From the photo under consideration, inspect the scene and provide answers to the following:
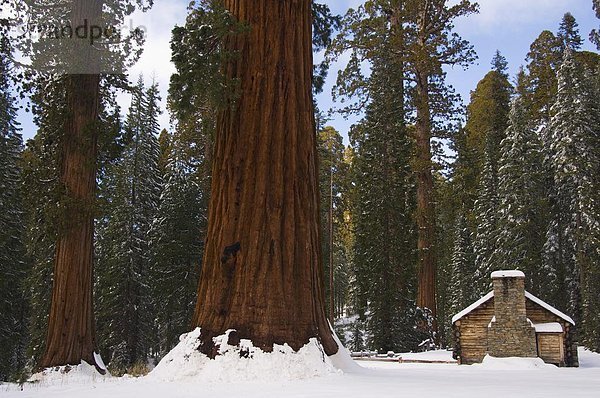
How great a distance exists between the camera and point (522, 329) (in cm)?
2175

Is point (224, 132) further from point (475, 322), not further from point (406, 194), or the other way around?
point (406, 194)

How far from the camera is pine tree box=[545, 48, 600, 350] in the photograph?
29188 millimetres

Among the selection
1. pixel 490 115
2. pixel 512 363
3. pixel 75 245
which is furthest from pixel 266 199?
pixel 490 115

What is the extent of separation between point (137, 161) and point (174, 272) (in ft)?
22.8

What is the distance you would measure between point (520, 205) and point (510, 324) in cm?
1076

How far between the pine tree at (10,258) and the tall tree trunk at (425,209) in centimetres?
1766

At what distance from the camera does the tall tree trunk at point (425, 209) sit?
2333 cm

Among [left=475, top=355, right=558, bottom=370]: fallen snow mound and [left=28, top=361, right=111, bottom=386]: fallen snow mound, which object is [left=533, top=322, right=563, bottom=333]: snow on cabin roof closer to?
[left=475, top=355, right=558, bottom=370]: fallen snow mound

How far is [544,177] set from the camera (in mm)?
34656

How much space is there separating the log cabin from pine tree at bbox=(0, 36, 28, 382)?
20.5 metres

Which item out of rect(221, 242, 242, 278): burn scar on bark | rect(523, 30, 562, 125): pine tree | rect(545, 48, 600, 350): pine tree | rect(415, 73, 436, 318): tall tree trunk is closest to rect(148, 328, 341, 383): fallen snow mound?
rect(221, 242, 242, 278): burn scar on bark

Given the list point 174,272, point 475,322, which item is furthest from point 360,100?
point 174,272

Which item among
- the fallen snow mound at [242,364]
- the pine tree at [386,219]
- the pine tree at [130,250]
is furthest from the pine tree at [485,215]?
the fallen snow mound at [242,364]

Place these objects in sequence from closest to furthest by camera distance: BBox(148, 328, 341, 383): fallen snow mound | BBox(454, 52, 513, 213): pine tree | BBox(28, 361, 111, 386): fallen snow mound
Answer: BBox(148, 328, 341, 383): fallen snow mound → BBox(28, 361, 111, 386): fallen snow mound → BBox(454, 52, 513, 213): pine tree
